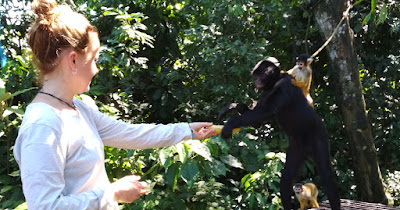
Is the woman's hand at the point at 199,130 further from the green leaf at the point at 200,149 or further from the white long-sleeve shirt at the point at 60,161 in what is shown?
the green leaf at the point at 200,149

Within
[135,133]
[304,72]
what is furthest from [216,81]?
[135,133]

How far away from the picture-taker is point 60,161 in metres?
1.08

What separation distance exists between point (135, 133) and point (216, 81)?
8.63 feet

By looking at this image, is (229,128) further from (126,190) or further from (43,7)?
(43,7)

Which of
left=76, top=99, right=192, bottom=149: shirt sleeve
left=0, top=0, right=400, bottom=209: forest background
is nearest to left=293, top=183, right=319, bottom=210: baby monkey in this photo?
left=0, top=0, right=400, bottom=209: forest background

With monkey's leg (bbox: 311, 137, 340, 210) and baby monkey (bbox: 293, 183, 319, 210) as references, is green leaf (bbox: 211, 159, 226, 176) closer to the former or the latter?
baby monkey (bbox: 293, 183, 319, 210)

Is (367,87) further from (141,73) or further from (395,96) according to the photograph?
(141,73)

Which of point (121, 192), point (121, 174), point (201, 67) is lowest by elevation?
point (121, 174)

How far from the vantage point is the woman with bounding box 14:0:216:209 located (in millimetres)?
1039

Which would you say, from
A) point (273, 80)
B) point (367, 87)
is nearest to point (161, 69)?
point (367, 87)

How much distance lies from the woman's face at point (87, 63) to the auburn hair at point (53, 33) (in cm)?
2

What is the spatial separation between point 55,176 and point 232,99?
3.06 metres

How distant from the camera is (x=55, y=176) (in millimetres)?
1054

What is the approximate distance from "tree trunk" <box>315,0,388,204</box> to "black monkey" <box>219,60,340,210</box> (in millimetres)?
1440
